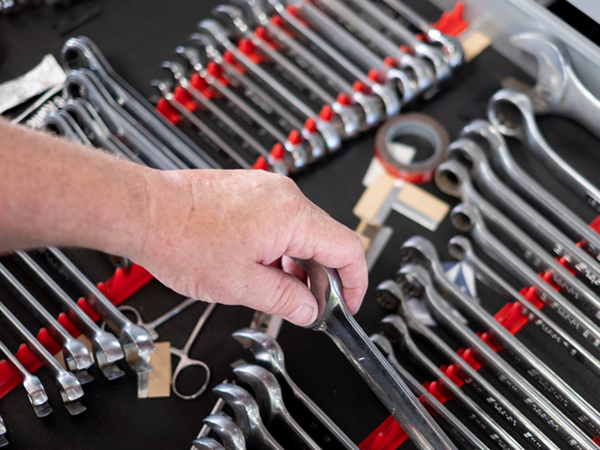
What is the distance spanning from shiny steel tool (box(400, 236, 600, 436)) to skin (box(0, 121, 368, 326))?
47 cm

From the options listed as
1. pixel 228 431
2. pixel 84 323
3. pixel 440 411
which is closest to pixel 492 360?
pixel 440 411

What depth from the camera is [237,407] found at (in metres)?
1.61

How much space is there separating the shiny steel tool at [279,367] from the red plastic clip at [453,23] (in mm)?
1489

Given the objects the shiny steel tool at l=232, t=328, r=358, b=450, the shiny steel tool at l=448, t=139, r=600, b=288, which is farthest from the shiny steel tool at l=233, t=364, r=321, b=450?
the shiny steel tool at l=448, t=139, r=600, b=288

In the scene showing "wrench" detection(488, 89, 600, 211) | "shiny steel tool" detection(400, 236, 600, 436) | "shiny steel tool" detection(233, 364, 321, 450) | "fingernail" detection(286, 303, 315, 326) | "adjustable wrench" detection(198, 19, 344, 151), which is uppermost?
"wrench" detection(488, 89, 600, 211)

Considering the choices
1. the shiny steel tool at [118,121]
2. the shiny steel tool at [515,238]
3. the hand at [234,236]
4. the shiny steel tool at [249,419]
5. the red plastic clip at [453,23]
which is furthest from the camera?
the red plastic clip at [453,23]

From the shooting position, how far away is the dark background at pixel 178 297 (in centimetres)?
172

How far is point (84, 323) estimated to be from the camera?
5.78 ft

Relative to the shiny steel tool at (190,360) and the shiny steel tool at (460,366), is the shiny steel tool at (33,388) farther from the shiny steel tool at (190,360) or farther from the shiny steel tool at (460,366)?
the shiny steel tool at (460,366)

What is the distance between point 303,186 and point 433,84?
0.66 metres

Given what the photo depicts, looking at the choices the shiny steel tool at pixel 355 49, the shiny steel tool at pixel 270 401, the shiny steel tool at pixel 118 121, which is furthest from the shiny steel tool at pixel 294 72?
the shiny steel tool at pixel 270 401

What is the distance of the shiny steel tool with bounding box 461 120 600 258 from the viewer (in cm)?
192

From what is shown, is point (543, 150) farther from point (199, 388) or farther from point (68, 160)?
point (68, 160)

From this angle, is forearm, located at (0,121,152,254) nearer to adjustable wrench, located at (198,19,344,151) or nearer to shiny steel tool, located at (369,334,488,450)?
shiny steel tool, located at (369,334,488,450)
